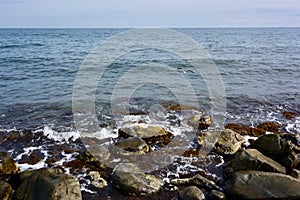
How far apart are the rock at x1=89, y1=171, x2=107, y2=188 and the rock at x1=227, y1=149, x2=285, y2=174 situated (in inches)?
137

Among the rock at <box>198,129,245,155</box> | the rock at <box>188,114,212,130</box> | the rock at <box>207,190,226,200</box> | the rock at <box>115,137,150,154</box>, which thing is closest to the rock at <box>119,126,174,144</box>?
the rock at <box>115,137,150,154</box>

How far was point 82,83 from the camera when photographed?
19.2 m

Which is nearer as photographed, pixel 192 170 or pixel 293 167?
pixel 293 167

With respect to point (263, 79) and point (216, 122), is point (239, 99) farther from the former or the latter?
point (263, 79)

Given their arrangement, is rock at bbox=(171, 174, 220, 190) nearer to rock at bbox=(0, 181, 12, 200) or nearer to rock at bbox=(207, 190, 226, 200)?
rock at bbox=(207, 190, 226, 200)

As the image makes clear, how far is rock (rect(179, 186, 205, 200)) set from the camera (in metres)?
6.64

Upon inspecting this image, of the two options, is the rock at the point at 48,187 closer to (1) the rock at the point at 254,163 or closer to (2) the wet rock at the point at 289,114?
(1) the rock at the point at 254,163

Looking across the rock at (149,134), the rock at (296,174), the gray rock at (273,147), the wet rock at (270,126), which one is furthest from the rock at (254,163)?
the wet rock at (270,126)

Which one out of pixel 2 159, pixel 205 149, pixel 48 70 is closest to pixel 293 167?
pixel 205 149

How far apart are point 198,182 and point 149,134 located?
3345 millimetres

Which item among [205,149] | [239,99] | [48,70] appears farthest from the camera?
[48,70]

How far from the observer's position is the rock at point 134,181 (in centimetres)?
701

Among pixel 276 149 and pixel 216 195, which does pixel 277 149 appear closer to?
pixel 276 149

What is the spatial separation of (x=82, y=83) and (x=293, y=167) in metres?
14.6
